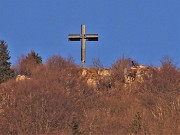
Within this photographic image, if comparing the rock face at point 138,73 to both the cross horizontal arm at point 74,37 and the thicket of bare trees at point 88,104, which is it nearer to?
the thicket of bare trees at point 88,104

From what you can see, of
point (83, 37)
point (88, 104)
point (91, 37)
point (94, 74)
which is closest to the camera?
point (88, 104)

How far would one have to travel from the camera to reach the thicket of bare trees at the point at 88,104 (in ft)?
79.6

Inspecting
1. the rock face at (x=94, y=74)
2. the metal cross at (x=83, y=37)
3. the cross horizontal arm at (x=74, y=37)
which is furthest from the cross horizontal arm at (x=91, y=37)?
the rock face at (x=94, y=74)

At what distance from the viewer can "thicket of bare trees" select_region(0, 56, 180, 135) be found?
24266 mm

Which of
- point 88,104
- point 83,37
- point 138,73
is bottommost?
point 88,104

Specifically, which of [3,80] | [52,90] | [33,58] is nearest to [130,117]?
[52,90]

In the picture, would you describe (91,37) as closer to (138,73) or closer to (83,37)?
(83,37)

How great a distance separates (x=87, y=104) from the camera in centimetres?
2736

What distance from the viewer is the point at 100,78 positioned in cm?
2991

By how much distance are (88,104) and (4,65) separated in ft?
35.7

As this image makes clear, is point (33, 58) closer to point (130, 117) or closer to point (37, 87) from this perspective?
point (37, 87)

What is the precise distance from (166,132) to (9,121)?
7.28 meters

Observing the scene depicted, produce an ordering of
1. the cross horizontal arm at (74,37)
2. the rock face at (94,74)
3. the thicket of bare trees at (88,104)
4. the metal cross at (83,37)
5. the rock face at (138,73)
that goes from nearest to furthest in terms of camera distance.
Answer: the thicket of bare trees at (88,104)
the rock face at (138,73)
the rock face at (94,74)
the metal cross at (83,37)
the cross horizontal arm at (74,37)

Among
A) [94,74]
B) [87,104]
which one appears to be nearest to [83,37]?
→ [94,74]
